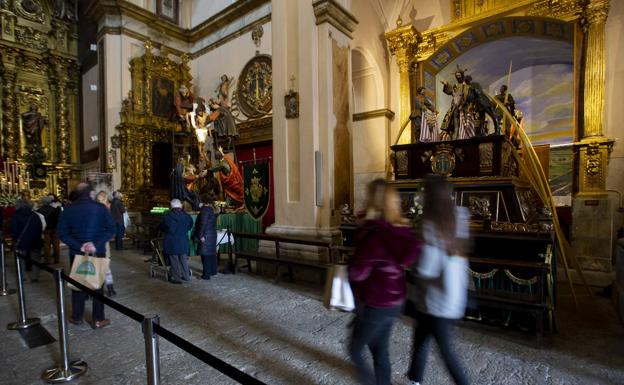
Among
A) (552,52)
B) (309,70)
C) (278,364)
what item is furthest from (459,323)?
(552,52)

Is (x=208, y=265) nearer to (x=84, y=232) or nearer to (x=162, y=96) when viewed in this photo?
(x=84, y=232)

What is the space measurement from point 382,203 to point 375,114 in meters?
8.18

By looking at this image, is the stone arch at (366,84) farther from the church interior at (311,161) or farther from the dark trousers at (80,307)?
the dark trousers at (80,307)

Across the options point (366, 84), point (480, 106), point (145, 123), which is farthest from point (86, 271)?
point (145, 123)

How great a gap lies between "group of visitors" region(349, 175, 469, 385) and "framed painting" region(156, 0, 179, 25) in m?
14.8

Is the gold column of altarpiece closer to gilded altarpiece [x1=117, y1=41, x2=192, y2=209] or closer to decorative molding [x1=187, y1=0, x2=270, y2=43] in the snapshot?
decorative molding [x1=187, y1=0, x2=270, y2=43]

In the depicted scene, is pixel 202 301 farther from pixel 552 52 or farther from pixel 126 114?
pixel 552 52

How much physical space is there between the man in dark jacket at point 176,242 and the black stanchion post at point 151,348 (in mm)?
3952

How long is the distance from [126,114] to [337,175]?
9801 millimetres

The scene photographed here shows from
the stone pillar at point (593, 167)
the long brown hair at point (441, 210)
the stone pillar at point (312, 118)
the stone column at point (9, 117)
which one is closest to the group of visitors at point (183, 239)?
the stone pillar at point (312, 118)

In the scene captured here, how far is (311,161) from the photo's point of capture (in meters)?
5.38

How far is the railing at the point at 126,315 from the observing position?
129 cm

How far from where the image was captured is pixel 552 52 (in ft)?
29.9

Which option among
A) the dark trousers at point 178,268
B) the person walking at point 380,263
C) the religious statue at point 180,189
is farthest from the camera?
the religious statue at point 180,189
